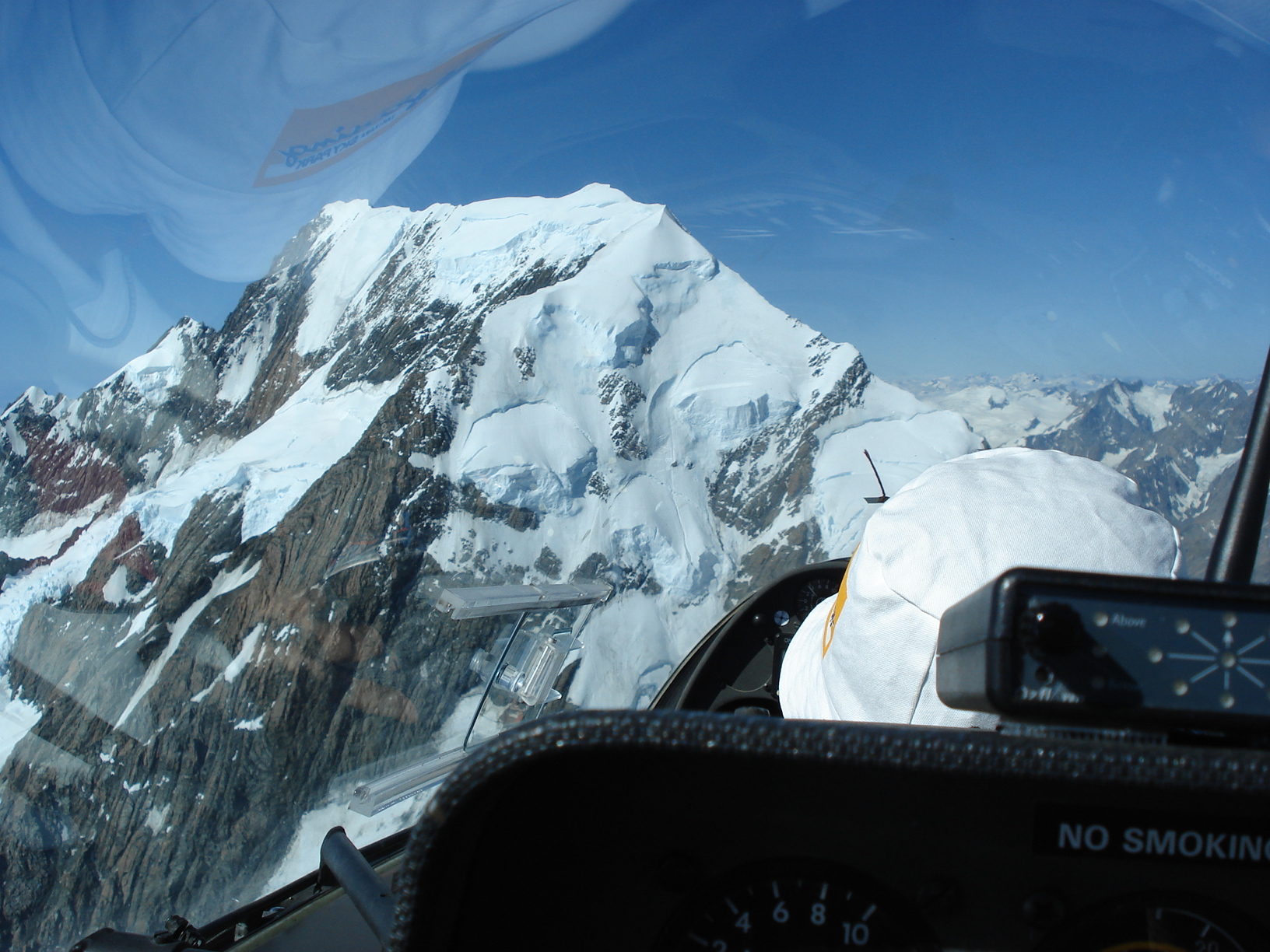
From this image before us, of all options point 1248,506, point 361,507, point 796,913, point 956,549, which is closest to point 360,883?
point 796,913

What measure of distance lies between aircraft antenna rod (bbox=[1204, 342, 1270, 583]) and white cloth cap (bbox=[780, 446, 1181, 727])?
311 mm

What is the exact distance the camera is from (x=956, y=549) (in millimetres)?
1026

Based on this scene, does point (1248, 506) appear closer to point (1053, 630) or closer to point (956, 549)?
point (956, 549)

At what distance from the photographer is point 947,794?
681 millimetres

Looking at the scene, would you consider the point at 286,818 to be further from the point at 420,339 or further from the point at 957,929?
the point at 420,339

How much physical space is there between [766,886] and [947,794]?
0.75ft

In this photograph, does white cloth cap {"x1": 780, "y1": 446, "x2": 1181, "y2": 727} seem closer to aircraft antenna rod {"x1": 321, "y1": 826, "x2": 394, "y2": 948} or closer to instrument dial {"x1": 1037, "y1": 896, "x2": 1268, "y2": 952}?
instrument dial {"x1": 1037, "y1": 896, "x2": 1268, "y2": 952}

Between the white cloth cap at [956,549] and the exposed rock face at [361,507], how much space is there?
164 centimetres

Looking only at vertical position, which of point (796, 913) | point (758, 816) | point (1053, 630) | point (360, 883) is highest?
point (1053, 630)

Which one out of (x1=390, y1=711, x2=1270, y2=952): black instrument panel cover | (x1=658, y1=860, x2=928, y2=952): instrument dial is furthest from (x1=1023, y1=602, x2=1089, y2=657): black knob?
(x1=658, y1=860, x2=928, y2=952): instrument dial

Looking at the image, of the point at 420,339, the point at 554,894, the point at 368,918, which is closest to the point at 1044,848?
the point at 554,894

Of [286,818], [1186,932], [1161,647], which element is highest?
[1161,647]

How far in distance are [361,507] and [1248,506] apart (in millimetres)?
13561

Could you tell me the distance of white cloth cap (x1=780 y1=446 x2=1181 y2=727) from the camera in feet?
3.26
